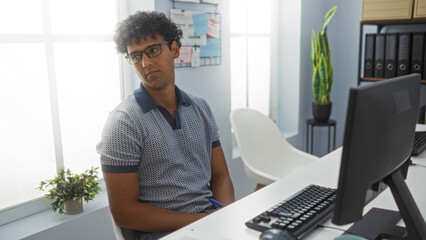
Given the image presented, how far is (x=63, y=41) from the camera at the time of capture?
192cm

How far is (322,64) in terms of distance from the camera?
10.2 feet

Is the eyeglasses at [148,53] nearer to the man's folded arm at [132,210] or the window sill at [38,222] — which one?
the man's folded arm at [132,210]

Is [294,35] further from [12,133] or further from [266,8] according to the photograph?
[12,133]

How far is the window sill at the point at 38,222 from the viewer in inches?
66.9

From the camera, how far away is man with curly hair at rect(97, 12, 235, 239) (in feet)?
4.35

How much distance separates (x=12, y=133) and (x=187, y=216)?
94 cm

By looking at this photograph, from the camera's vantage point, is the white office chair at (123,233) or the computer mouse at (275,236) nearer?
the computer mouse at (275,236)

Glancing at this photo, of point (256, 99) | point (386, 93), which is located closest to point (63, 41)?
point (386, 93)

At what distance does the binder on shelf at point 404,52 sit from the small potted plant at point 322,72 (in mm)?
512

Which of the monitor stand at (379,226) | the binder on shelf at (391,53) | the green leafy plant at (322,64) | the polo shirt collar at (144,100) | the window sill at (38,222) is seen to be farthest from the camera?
the green leafy plant at (322,64)

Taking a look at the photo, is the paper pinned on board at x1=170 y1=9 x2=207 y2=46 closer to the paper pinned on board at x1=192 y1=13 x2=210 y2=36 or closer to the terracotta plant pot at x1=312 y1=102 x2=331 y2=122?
the paper pinned on board at x1=192 y1=13 x2=210 y2=36

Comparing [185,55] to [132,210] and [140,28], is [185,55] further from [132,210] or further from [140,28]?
[132,210]

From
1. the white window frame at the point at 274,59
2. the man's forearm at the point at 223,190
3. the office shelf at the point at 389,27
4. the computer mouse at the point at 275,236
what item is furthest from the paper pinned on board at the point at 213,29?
the computer mouse at the point at 275,236

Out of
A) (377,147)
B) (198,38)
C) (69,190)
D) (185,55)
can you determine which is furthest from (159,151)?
(198,38)
